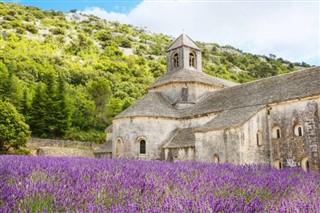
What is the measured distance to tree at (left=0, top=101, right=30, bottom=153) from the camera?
3066 cm

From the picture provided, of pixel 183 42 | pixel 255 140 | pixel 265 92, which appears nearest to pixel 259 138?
pixel 255 140

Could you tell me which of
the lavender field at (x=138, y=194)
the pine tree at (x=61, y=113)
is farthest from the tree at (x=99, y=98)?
the lavender field at (x=138, y=194)

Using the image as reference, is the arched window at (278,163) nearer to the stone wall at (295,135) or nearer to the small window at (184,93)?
the stone wall at (295,135)

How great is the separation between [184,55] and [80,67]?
152ft

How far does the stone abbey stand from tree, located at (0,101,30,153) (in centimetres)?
792

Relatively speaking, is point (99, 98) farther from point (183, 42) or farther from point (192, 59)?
point (183, 42)

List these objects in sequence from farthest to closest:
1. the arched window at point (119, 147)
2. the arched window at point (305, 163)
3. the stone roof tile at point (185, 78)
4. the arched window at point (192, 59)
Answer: the arched window at point (192, 59) < the stone roof tile at point (185, 78) < the arched window at point (119, 147) < the arched window at point (305, 163)

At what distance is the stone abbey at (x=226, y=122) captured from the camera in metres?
20.5

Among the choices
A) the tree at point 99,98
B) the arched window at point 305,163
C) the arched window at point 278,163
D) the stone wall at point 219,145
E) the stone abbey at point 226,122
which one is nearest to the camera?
the arched window at point 305,163

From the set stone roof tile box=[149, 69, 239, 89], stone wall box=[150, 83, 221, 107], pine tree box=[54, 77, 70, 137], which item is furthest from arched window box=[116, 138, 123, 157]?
pine tree box=[54, 77, 70, 137]

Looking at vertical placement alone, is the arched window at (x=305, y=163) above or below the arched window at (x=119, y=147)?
below

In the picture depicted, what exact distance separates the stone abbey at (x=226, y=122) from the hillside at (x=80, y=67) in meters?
14.0

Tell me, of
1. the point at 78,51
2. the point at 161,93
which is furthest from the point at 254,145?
the point at 78,51

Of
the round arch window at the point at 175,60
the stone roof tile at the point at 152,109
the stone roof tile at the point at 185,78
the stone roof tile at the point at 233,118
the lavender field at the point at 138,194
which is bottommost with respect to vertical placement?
the lavender field at the point at 138,194
